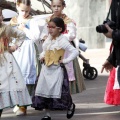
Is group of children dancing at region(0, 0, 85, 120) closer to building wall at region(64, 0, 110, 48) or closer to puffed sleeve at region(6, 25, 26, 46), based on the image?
puffed sleeve at region(6, 25, 26, 46)

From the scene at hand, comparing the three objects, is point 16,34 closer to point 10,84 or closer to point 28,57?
point 10,84

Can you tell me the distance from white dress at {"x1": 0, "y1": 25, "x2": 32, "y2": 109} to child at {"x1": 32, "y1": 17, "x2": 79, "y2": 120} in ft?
0.72

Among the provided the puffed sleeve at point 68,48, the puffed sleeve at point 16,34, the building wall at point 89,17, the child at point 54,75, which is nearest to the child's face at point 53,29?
the child at point 54,75

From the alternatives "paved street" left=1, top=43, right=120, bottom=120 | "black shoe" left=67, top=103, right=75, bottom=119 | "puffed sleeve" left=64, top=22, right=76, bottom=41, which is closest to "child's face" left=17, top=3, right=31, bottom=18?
"puffed sleeve" left=64, top=22, right=76, bottom=41

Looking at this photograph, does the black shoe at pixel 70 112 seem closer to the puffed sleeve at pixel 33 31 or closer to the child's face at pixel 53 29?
the child's face at pixel 53 29

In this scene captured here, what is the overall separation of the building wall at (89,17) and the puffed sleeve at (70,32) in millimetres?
12867

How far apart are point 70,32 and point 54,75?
0.87 metres

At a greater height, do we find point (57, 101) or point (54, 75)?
point (54, 75)

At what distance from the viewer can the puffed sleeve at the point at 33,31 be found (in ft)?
25.6

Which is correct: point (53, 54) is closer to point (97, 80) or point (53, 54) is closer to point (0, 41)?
point (0, 41)

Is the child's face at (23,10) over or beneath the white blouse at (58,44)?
over

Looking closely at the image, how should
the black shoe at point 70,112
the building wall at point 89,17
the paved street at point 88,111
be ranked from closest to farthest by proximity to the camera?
1. the black shoe at point 70,112
2. the paved street at point 88,111
3. the building wall at point 89,17

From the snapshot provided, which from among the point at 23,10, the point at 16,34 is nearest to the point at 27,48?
the point at 23,10

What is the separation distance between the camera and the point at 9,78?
274 inches
